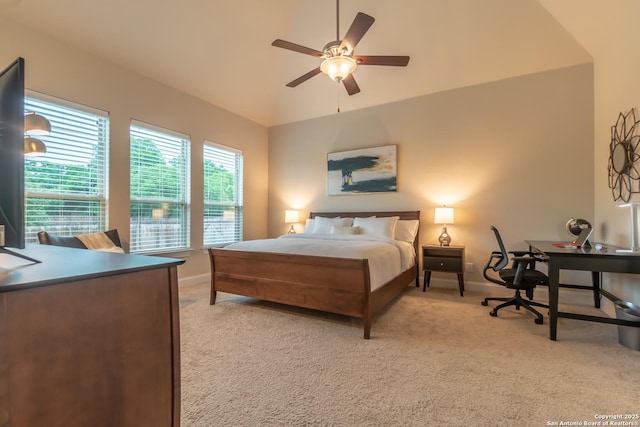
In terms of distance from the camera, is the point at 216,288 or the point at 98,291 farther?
the point at 216,288

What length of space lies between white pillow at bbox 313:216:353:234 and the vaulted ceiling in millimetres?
2002

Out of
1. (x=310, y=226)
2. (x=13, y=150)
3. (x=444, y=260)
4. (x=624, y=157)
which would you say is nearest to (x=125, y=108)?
(x=310, y=226)

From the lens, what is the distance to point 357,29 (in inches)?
98.4

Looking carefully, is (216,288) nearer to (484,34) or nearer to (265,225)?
(265,225)

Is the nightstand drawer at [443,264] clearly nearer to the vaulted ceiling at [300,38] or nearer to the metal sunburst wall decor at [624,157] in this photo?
the metal sunburst wall decor at [624,157]

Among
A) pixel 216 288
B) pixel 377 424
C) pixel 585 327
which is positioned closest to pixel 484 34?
pixel 585 327

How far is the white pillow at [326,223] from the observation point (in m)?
4.60

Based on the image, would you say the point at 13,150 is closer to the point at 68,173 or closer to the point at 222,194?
the point at 68,173

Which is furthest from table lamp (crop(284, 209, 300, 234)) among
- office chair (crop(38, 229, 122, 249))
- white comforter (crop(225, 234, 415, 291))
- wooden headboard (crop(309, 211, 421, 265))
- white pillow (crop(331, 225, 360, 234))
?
office chair (crop(38, 229, 122, 249))

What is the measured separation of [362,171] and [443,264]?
77.6 inches

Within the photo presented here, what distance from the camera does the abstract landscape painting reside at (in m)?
4.69

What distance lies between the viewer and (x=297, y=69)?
483 cm

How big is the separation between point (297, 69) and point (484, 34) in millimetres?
2737

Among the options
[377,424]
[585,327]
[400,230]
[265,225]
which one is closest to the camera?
[377,424]
